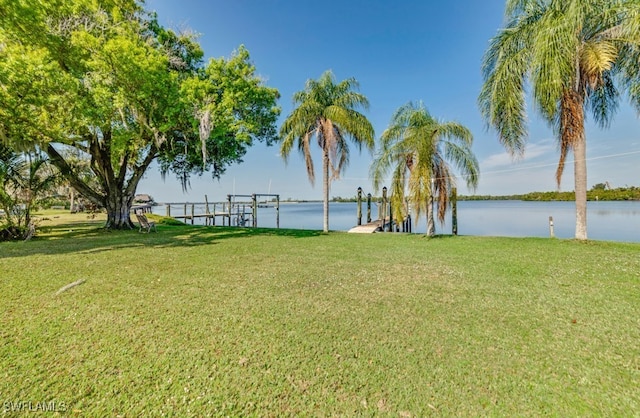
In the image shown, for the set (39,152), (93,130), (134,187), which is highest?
(93,130)

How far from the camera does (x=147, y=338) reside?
291 centimetres

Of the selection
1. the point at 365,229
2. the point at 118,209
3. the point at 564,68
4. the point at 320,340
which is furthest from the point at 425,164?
the point at 118,209

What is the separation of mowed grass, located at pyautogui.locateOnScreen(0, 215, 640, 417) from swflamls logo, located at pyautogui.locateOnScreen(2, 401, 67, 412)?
39mm

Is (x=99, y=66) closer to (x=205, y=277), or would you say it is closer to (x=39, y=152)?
(x=39, y=152)

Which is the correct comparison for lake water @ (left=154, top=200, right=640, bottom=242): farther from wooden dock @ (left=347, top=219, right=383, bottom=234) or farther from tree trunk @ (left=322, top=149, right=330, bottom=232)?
tree trunk @ (left=322, top=149, right=330, bottom=232)

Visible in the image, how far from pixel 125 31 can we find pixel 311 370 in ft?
38.4

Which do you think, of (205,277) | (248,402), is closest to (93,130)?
(205,277)

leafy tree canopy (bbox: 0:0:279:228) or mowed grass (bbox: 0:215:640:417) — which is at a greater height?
leafy tree canopy (bbox: 0:0:279:228)

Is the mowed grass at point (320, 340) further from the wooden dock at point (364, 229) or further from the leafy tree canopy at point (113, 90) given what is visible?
the wooden dock at point (364, 229)

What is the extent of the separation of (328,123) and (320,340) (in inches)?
390

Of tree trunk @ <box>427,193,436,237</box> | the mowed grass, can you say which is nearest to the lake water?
tree trunk @ <box>427,193,436,237</box>

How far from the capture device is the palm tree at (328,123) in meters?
11.5

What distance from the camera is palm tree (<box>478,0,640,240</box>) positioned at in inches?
282

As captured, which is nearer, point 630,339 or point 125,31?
point 630,339
